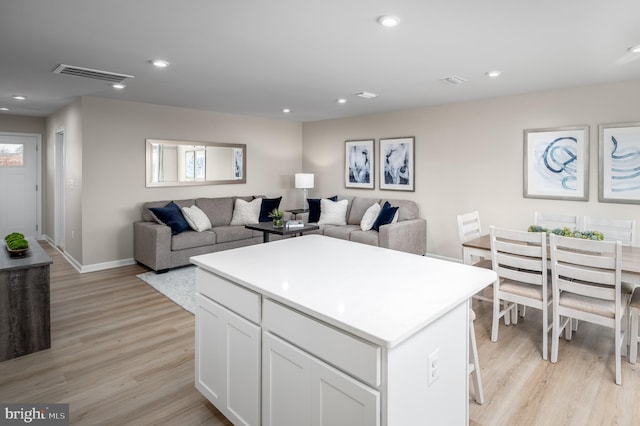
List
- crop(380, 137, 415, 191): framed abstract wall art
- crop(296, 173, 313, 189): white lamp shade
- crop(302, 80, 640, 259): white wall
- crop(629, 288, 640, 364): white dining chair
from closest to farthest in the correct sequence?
crop(629, 288, 640, 364): white dining chair, crop(302, 80, 640, 259): white wall, crop(380, 137, 415, 191): framed abstract wall art, crop(296, 173, 313, 189): white lamp shade

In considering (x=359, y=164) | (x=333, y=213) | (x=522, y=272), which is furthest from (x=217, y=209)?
(x=522, y=272)

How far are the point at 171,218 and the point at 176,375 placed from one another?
294 cm

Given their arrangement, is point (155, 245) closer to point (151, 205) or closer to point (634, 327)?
point (151, 205)

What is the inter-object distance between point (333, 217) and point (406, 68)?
10.1ft

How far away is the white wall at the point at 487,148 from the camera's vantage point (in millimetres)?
4031

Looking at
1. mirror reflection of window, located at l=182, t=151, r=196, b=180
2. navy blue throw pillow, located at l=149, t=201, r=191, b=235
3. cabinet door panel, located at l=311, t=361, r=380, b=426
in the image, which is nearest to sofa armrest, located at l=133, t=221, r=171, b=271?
navy blue throw pillow, located at l=149, t=201, r=191, b=235

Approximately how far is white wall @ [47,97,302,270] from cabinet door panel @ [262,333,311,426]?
4.43 m

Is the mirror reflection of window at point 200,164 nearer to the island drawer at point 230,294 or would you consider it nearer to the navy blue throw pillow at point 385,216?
the navy blue throw pillow at point 385,216

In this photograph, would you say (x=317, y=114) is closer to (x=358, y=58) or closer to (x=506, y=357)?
(x=358, y=58)

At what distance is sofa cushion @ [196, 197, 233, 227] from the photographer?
580 cm

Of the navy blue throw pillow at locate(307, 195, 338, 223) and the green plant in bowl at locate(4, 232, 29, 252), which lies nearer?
the green plant in bowl at locate(4, 232, 29, 252)

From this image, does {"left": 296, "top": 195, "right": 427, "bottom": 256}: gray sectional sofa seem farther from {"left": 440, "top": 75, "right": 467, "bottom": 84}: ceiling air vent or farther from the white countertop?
the white countertop

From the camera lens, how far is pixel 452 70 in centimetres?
347

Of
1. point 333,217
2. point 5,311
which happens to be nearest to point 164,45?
point 5,311
